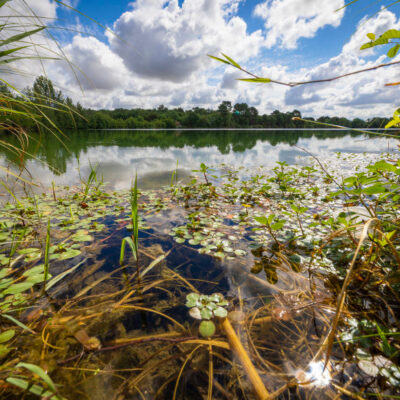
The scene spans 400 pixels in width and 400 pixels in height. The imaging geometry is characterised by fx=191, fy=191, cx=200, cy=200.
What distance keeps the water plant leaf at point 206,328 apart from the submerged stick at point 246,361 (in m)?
0.07

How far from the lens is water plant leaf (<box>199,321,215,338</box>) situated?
0.87 metres

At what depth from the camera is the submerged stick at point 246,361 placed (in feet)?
2.24

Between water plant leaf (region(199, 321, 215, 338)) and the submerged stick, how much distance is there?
0.21ft

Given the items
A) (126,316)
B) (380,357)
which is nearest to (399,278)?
(380,357)

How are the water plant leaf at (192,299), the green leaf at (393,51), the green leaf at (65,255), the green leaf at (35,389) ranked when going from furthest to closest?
the green leaf at (65,255) → the water plant leaf at (192,299) → the green leaf at (393,51) → the green leaf at (35,389)

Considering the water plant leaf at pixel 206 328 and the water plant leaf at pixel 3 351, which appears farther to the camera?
the water plant leaf at pixel 206 328

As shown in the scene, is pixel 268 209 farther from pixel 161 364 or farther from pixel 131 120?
pixel 131 120

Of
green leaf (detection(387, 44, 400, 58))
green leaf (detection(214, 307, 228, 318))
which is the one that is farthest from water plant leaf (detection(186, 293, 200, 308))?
green leaf (detection(387, 44, 400, 58))

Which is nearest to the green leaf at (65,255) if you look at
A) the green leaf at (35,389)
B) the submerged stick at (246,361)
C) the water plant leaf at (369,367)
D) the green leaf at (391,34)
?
the green leaf at (35,389)

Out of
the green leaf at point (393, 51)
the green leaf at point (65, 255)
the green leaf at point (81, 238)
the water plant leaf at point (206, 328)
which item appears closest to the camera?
the green leaf at point (393, 51)

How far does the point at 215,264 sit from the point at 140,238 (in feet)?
2.46

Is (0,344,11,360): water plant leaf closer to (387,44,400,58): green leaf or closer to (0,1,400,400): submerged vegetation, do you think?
(0,1,400,400): submerged vegetation

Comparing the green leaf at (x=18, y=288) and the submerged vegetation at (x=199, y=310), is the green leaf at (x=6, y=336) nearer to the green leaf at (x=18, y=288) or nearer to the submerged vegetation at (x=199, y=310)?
the submerged vegetation at (x=199, y=310)

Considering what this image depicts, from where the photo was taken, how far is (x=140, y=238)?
173 cm
